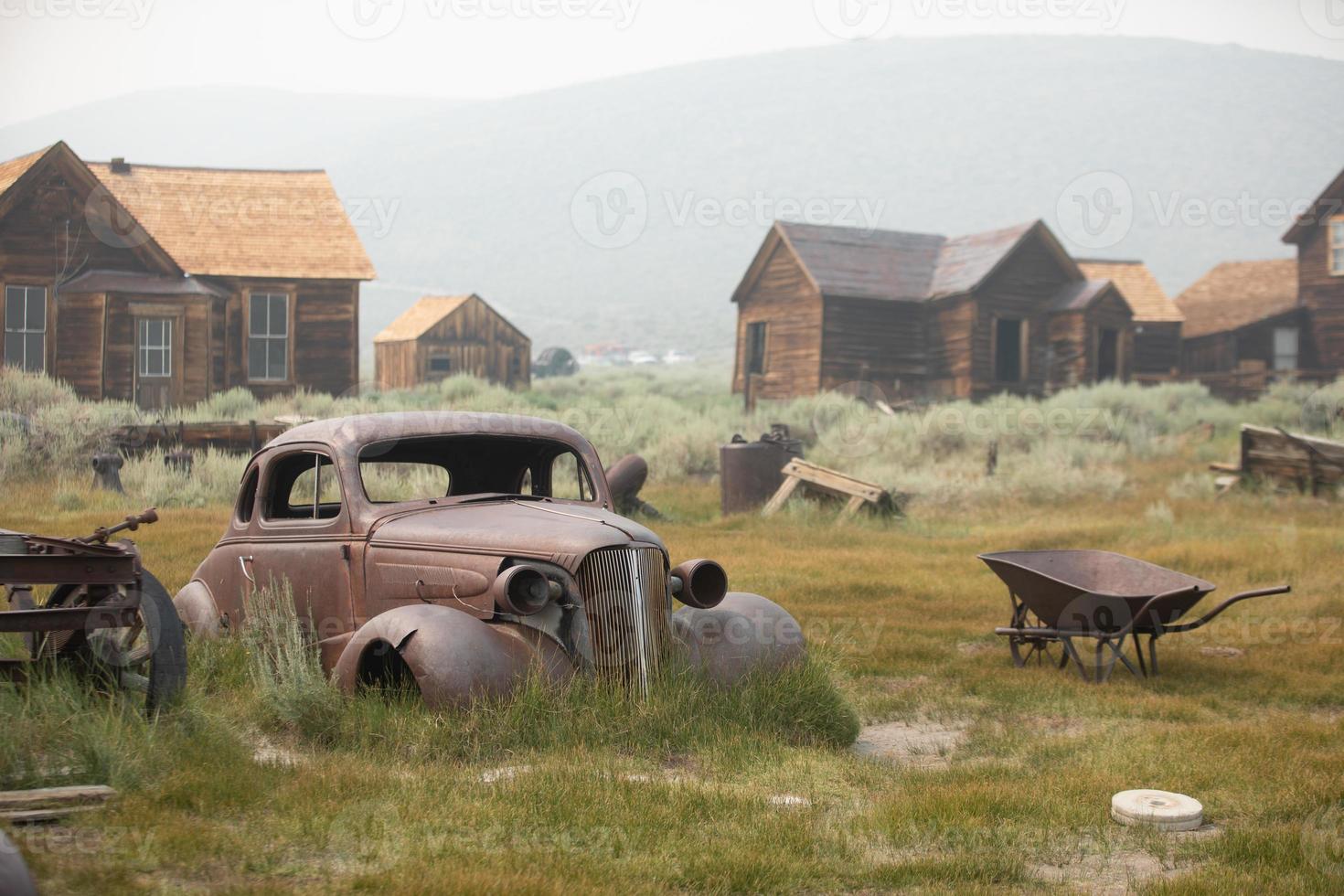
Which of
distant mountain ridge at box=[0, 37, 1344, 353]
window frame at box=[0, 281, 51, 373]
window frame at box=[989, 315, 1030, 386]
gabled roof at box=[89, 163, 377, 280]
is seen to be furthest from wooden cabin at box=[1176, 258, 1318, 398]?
distant mountain ridge at box=[0, 37, 1344, 353]

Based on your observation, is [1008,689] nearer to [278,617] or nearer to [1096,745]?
[1096,745]

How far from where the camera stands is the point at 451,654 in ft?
19.1

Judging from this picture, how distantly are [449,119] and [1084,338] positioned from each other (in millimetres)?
177905

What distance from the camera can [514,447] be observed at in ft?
25.7

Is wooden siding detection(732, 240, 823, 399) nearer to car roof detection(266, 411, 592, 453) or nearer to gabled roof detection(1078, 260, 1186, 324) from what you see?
gabled roof detection(1078, 260, 1186, 324)

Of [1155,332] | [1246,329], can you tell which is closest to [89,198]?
[1155,332]

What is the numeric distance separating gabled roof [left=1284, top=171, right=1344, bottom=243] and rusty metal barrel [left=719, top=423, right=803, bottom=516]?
26813mm

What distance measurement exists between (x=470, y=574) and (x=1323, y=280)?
4034 cm

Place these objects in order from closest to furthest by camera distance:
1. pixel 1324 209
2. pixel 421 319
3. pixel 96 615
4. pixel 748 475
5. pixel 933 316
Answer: pixel 96 615, pixel 748 475, pixel 933 316, pixel 1324 209, pixel 421 319

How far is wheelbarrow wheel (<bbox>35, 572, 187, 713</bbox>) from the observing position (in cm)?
573

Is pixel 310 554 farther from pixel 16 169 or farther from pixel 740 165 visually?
pixel 740 165

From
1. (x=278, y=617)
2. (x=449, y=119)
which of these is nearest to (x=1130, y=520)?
(x=278, y=617)

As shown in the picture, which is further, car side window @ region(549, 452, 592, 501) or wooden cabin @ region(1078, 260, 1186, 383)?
wooden cabin @ region(1078, 260, 1186, 383)

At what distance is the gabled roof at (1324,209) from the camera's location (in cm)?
3747
